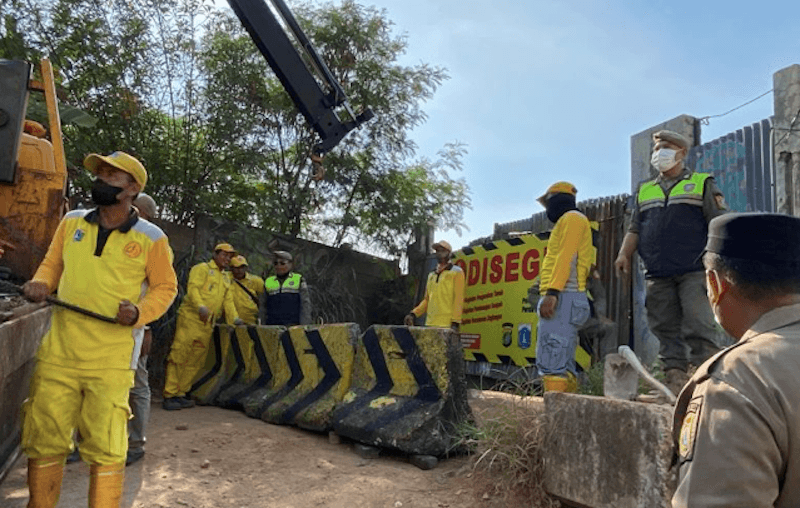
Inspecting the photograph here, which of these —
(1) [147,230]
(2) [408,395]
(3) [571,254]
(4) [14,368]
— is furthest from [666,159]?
(4) [14,368]

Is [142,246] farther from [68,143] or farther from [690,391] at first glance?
[68,143]

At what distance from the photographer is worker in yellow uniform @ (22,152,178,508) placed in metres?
3.11

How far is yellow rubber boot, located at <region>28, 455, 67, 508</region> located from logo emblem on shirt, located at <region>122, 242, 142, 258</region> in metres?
1.03

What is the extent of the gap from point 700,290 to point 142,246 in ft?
11.1

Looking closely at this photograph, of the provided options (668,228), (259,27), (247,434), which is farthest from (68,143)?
(668,228)

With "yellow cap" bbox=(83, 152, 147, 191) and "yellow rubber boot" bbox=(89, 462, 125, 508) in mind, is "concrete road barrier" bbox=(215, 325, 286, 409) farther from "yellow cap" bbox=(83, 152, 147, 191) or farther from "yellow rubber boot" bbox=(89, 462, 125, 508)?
"yellow rubber boot" bbox=(89, 462, 125, 508)

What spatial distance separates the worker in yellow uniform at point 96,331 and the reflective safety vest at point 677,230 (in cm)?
311

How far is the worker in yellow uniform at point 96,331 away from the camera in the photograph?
3113 millimetres

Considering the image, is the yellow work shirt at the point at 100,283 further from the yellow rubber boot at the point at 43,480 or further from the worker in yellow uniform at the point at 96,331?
the yellow rubber boot at the point at 43,480

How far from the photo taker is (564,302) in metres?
4.73

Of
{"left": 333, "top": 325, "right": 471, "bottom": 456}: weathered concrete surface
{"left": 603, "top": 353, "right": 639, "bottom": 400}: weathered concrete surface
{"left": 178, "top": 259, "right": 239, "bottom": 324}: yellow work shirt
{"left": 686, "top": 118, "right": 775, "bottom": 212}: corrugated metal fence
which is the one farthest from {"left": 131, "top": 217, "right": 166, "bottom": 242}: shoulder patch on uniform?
{"left": 686, "top": 118, "right": 775, "bottom": 212}: corrugated metal fence

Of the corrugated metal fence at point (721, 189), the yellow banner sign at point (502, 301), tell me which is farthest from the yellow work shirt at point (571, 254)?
the yellow banner sign at point (502, 301)

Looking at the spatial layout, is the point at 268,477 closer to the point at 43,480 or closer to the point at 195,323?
the point at 43,480

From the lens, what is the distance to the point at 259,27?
8359 mm
